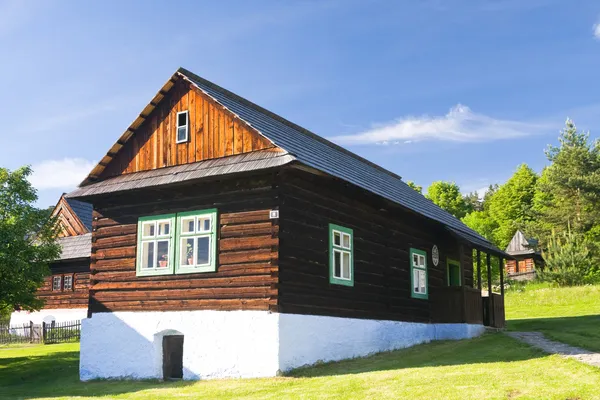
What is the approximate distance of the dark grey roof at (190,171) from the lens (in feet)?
51.5

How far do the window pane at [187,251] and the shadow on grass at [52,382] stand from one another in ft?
9.75

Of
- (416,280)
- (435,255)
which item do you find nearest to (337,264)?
(416,280)

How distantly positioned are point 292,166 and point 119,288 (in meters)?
6.20

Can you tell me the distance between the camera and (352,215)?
18750mm

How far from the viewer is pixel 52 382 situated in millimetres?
18641

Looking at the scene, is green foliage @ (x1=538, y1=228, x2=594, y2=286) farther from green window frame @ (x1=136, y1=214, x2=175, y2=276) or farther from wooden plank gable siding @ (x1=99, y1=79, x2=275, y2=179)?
green window frame @ (x1=136, y1=214, x2=175, y2=276)

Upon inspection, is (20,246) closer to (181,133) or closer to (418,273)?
(181,133)

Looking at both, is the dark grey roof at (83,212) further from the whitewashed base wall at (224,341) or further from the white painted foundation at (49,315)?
the whitewashed base wall at (224,341)

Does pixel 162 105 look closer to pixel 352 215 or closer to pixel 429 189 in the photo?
pixel 352 215

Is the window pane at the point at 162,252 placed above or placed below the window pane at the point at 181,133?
below

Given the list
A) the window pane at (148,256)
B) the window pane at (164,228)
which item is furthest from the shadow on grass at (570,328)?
the window pane at (148,256)

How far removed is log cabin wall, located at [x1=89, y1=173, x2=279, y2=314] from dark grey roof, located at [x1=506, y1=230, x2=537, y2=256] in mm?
50439

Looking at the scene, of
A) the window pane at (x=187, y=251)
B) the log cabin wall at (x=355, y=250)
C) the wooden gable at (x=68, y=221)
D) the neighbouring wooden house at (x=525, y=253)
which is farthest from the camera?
the neighbouring wooden house at (x=525, y=253)

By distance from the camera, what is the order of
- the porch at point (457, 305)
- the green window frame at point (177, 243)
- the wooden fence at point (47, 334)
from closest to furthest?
the green window frame at point (177, 243) < the porch at point (457, 305) < the wooden fence at point (47, 334)
